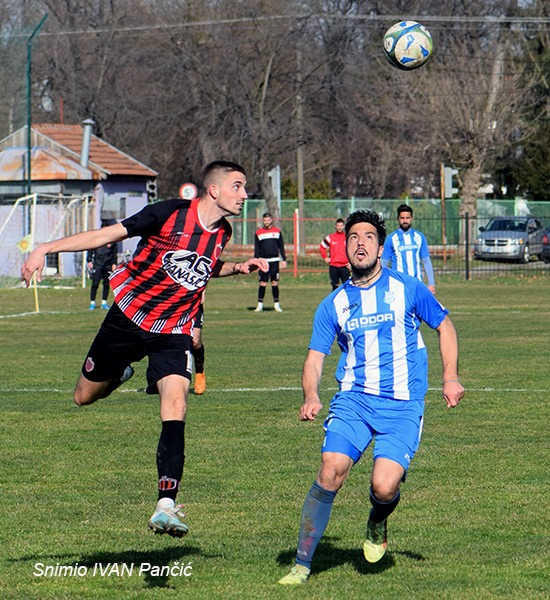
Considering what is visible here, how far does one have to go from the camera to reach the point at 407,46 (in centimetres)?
1762

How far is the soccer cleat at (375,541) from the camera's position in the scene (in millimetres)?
6211

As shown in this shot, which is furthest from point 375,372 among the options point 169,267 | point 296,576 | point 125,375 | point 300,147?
point 300,147

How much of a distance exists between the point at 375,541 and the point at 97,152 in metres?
38.5

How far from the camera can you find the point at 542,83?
55625mm

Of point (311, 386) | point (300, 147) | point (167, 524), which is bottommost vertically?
point (167, 524)

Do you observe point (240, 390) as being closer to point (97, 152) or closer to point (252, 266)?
point (252, 266)

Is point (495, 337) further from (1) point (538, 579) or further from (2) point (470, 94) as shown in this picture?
(2) point (470, 94)

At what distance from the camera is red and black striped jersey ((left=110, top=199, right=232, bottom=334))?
22.1ft

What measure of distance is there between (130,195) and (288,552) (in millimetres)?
37397

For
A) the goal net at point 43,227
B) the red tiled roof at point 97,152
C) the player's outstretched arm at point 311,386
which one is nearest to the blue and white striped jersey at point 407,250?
the player's outstretched arm at point 311,386

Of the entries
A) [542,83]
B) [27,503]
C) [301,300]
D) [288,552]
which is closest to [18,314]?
[301,300]

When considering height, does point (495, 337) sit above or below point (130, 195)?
below

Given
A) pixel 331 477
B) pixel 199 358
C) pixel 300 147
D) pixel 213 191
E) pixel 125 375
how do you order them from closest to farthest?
pixel 331 477, pixel 213 191, pixel 125 375, pixel 199 358, pixel 300 147

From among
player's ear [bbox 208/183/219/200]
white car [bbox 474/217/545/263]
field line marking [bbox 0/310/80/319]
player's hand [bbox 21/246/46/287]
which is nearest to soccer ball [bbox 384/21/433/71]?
field line marking [bbox 0/310/80/319]
